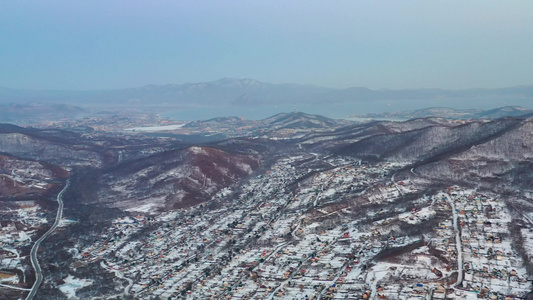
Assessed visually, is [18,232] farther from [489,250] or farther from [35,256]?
[489,250]

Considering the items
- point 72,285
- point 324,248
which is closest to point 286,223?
point 324,248

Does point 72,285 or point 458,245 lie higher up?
point 458,245

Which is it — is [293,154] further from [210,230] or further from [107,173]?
[210,230]

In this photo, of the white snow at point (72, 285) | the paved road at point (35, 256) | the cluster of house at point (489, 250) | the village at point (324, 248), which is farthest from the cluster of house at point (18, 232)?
the cluster of house at point (489, 250)

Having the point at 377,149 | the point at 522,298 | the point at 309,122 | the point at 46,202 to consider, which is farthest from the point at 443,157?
the point at 309,122

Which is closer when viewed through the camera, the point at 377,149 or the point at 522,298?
the point at 522,298

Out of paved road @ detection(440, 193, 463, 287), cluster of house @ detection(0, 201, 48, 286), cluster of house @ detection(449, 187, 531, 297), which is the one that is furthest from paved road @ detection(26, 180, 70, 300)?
cluster of house @ detection(449, 187, 531, 297)

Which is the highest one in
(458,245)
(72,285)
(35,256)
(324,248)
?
(458,245)

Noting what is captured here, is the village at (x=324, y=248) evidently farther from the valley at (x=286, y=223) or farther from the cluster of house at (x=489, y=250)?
the valley at (x=286, y=223)
